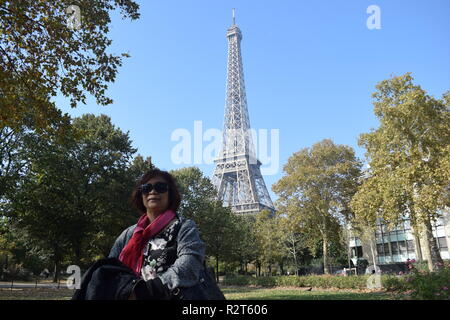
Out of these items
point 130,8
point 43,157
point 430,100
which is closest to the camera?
point 130,8

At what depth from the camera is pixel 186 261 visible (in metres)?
2.40

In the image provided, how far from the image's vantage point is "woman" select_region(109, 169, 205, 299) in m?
2.27

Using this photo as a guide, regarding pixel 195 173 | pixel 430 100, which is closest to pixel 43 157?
pixel 195 173

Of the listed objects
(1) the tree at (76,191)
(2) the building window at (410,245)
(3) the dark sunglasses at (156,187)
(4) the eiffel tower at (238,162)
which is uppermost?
(4) the eiffel tower at (238,162)

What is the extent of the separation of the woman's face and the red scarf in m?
0.13

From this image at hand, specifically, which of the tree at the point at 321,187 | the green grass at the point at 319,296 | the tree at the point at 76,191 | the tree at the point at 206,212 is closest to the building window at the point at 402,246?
the tree at the point at 321,187

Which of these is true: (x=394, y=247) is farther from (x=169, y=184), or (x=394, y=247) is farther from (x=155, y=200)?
(x=155, y=200)

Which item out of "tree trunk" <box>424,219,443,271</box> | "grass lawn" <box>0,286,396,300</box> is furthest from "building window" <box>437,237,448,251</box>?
"grass lawn" <box>0,286,396,300</box>

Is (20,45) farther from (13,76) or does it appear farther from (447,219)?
(447,219)

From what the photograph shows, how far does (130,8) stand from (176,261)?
8.66 meters

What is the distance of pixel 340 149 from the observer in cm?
3166

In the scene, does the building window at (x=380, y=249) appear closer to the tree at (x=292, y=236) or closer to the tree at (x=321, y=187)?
the tree at (x=292, y=236)

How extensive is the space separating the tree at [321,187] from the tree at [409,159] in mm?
10406

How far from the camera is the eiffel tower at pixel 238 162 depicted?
66.8 m
